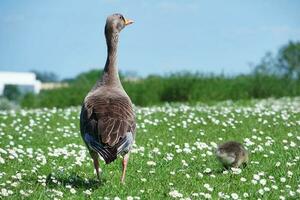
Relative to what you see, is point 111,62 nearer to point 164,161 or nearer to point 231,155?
point 164,161

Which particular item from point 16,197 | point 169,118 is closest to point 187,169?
point 16,197

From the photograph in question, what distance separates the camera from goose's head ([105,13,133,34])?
34.3ft

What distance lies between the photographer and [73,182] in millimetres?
9422

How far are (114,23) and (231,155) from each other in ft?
10.0

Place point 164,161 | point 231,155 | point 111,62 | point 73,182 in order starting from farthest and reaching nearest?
1. point 164,161
2. point 111,62
3. point 231,155
4. point 73,182

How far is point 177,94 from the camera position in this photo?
36844 mm

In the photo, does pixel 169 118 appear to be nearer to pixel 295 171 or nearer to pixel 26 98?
pixel 295 171

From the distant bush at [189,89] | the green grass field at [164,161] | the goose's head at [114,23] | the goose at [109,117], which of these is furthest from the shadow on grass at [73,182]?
the distant bush at [189,89]

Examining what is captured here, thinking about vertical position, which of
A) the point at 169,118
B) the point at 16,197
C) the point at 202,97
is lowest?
the point at 202,97

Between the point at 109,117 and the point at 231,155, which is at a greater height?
the point at 109,117

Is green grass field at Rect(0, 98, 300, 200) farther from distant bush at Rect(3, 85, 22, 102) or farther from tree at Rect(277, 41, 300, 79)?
tree at Rect(277, 41, 300, 79)

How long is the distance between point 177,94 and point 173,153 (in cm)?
2470

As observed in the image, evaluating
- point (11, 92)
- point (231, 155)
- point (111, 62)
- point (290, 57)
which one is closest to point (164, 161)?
point (231, 155)

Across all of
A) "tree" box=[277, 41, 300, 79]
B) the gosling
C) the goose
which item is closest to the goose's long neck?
the goose
